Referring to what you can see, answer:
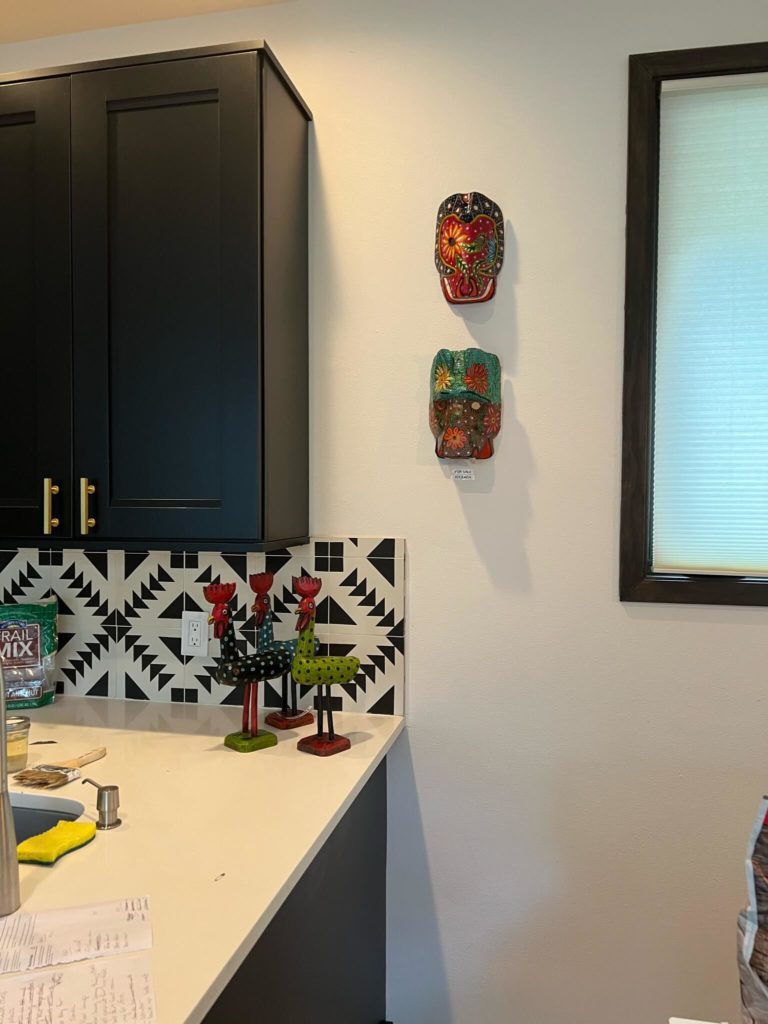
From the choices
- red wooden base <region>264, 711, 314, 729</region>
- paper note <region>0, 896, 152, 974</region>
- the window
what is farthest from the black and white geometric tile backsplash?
paper note <region>0, 896, 152, 974</region>

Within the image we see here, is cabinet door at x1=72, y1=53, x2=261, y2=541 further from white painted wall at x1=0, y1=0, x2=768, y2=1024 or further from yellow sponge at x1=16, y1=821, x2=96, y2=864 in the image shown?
yellow sponge at x1=16, y1=821, x2=96, y2=864

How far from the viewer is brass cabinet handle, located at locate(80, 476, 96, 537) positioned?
1.67m

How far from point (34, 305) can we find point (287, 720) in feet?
3.45

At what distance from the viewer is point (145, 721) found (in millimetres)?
1846

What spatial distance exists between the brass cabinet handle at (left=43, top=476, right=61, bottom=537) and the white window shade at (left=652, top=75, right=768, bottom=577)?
131 cm

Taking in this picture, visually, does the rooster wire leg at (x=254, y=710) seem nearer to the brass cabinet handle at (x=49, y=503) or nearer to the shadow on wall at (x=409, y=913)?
the shadow on wall at (x=409, y=913)

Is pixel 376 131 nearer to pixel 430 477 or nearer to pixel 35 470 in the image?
pixel 430 477

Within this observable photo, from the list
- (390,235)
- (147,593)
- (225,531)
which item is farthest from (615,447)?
(147,593)

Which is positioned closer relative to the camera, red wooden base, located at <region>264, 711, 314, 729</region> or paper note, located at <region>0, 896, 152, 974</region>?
paper note, located at <region>0, 896, 152, 974</region>

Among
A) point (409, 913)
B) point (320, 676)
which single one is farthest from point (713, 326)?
point (409, 913)

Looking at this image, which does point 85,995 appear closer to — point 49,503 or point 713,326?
point 49,503

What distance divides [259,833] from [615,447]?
1082mm

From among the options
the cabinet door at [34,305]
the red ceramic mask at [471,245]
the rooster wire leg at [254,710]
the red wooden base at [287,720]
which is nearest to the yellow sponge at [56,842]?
the rooster wire leg at [254,710]

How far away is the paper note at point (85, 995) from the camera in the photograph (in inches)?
33.4
